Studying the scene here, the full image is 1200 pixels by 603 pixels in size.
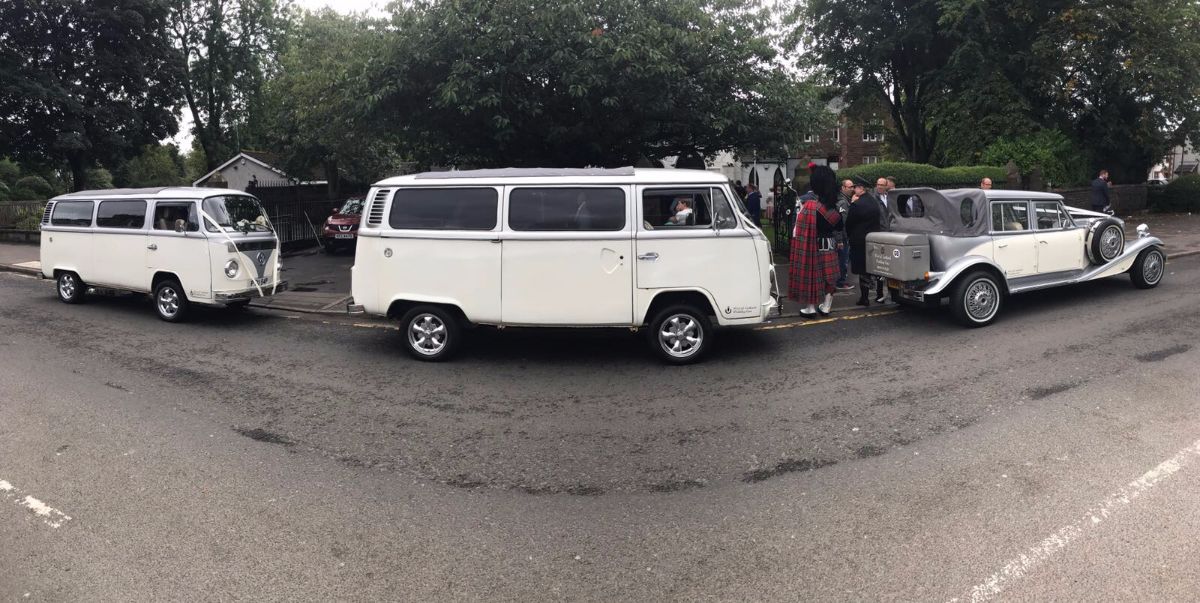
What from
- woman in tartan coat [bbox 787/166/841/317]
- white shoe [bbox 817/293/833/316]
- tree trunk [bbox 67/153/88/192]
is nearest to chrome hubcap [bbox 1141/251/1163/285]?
woman in tartan coat [bbox 787/166/841/317]

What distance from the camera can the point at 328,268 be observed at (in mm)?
18422

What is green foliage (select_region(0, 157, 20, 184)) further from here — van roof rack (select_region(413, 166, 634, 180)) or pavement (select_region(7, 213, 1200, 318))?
van roof rack (select_region(413, 166, 634, 180))

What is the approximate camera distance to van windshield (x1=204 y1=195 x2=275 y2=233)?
37.7ft

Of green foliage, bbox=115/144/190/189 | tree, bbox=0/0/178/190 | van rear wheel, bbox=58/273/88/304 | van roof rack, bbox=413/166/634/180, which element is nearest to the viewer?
van roof rack, bbox=413/166/634/180

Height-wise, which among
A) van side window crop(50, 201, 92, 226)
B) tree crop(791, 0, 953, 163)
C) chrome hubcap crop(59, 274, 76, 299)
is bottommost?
chrome hubcap crop(59, 274, 76, 299)

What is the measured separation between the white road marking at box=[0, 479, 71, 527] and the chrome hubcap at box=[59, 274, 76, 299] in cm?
938

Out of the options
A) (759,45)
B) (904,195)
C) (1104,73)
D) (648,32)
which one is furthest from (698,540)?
(1104,73)

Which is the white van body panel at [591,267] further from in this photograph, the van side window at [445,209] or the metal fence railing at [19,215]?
the metal fence railing at [19,215]

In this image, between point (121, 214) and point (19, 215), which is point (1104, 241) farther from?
point (19, 215)

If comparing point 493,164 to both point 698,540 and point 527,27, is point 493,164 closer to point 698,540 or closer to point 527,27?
point 527,27

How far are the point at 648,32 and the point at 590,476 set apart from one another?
8.96 metres

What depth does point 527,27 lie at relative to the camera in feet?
40.1

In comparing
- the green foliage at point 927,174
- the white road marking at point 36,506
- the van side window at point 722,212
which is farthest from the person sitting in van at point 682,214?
the green foliage at point 927,174

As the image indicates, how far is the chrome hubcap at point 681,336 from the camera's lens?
28.1ft
